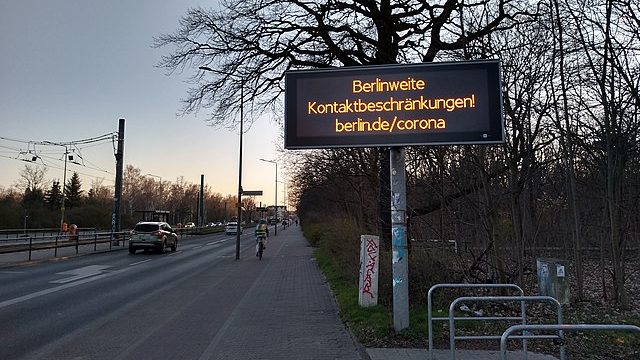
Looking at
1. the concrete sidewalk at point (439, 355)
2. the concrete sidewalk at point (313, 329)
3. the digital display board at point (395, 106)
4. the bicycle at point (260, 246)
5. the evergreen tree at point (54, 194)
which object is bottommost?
the concrete sidewalk at point (313, 329)

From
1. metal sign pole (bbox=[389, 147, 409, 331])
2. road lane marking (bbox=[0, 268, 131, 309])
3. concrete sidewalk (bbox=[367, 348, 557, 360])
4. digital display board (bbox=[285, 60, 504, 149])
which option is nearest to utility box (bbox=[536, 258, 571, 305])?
concrete sidewalk (bbox=[367, 348, 557, 360])

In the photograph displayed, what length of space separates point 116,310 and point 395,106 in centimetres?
707

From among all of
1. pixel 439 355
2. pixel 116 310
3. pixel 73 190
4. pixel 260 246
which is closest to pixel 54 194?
pixel 73 190

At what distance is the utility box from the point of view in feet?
31.1

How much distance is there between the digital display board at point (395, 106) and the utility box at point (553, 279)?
14.0 ft

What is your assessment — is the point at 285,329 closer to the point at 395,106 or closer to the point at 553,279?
the point at 395,106

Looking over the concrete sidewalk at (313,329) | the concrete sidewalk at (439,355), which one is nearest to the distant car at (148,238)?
the concrete sidewalk at (313,329)

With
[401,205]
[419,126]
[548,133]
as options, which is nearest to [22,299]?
[401,205]

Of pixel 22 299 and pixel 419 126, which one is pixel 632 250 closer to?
pixel 419 126

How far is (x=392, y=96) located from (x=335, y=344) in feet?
12.0

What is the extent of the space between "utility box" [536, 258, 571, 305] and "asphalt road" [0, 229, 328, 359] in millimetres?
6137

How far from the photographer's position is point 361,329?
7719mm

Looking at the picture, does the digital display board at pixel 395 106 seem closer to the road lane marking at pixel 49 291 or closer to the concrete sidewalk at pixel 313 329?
the concrete sidewalk at pixel 313 329

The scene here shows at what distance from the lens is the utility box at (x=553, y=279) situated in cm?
947
